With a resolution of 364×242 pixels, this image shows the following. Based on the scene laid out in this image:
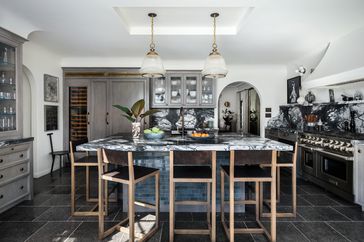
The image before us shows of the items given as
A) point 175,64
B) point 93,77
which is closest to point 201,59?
point 175,64

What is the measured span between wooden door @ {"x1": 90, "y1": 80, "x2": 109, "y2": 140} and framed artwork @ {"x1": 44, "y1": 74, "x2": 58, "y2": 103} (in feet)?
2.37

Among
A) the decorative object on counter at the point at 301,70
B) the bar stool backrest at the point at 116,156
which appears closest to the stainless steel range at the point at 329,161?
the decorative object on counter at the point at 301,70

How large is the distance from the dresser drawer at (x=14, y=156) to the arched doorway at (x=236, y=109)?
6457 millimetres

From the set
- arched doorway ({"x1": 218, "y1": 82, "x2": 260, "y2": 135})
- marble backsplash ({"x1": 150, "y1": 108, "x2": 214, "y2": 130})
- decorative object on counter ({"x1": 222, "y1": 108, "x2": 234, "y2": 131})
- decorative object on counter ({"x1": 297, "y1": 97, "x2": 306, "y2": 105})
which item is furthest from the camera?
decorative object on counter ({"x1": 222, "y1": 108, "x2": 234, "y2": 131})

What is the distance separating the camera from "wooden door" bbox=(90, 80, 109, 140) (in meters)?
5.02

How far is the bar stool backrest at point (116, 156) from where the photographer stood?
1.98 metres

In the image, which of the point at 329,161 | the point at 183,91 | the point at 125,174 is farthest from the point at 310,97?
the point at 125,174

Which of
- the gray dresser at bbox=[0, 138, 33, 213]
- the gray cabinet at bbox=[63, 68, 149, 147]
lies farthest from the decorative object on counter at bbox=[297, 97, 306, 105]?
the gray dresser at bbox=[0, 138, 33, 213]

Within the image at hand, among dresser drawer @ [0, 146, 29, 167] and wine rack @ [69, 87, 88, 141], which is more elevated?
wine rack @ [69, 87, 88, 141]

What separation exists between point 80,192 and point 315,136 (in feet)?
12.7

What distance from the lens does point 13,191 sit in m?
2.83

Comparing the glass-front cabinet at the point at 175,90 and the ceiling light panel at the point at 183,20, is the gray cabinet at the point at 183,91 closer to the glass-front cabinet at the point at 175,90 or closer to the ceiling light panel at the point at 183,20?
the glass-front cabinet at the point at 175,90

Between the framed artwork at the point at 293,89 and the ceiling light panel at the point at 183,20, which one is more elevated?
the ceiling light panel at the point at 183,20

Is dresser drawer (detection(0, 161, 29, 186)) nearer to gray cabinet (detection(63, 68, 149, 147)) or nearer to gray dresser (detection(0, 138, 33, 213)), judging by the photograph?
gray dresser (detection(0, 138, 33, 213))
